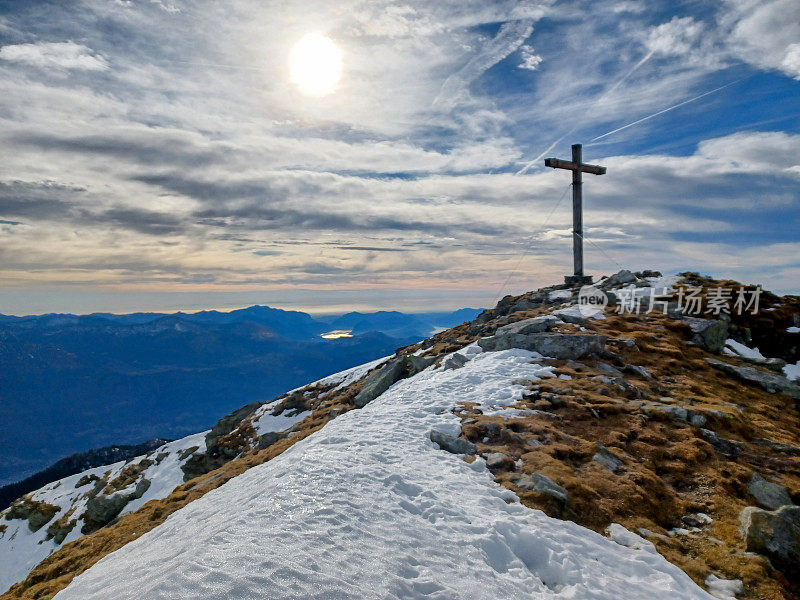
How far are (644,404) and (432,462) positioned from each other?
9911 millimetres

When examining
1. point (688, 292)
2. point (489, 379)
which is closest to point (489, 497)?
point (489, 379)

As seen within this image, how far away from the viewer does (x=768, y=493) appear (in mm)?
11617

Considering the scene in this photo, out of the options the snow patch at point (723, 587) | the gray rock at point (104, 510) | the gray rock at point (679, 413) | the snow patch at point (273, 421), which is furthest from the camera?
the snow patch at point (273, 421)

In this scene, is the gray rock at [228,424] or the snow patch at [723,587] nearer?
the snow patch at [723,587]

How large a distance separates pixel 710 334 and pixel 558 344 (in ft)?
34.7

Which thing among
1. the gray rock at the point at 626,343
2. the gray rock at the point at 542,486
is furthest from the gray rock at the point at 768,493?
the gray rock at the point at 626,343

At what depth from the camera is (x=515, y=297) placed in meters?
40.6

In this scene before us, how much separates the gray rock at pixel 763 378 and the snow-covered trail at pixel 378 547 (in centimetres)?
1706

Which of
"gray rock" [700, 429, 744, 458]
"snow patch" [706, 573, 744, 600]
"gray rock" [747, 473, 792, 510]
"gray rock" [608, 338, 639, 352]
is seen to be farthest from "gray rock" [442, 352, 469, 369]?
"snow patch" [706, 573, 744, 600]

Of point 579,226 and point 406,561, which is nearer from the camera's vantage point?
point 406,561

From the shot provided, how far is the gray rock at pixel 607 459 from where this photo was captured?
501 inches

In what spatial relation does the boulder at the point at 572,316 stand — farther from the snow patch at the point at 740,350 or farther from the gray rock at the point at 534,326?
the snow patch at the point at 740,350

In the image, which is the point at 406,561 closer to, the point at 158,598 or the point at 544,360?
the point at 158,598

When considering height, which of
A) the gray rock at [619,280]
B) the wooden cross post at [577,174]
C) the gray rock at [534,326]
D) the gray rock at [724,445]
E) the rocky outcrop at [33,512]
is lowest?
the rocky outcrop at [33,512]
